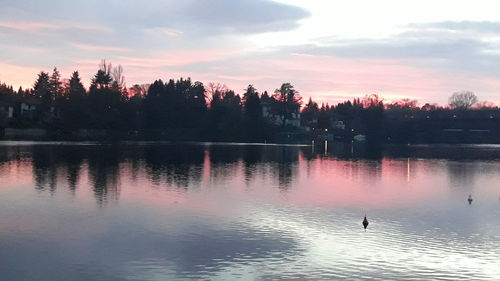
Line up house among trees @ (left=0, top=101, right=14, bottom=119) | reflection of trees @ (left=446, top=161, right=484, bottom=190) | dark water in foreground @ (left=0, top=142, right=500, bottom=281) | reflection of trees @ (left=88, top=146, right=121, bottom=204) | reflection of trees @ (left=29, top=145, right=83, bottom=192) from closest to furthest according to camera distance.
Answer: dark water in foreground @ (left=0, top=142, right=500, bottom=281)
reflection of trees @ (left=88, top=146, right=121, bottom=204)
reflection of trees @ (left=29, top=145, right=83, bottom=192)
reflection of trees @ (left=446, top=161, right=484, bottom=190)
house among trees @ (left=0, top=101, right=14, bottom=119)

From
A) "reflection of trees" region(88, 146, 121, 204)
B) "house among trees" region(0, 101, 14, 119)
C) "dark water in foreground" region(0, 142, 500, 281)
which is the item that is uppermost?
"house among trees" region(0, 101, 14, 119)

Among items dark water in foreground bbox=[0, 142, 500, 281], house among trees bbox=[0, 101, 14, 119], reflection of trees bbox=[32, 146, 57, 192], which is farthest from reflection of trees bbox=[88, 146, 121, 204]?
house among trees bbox=[0, 101, 14, 119]

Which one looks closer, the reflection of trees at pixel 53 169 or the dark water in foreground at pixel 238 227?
the dark water in foreground at pixel 238 227

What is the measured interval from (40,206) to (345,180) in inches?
1770

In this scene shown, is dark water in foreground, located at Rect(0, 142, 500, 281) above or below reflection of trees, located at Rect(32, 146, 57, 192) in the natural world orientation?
below

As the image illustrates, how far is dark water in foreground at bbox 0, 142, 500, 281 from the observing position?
28422mm

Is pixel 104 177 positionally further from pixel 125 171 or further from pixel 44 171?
pixel 44 171

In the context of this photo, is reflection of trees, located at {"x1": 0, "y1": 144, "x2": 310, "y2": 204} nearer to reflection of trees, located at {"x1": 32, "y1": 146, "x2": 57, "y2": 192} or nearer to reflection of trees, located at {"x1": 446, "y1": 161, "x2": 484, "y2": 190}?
reflection of trees, located at {"x1": 32, "y1": 146, "x2": 57, "y2": 192}

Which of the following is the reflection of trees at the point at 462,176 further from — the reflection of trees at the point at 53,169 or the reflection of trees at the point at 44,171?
the reflection of trees at the point at 44,171

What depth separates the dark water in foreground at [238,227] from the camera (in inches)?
1119

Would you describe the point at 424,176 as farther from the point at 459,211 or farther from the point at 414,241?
the point at 414,241

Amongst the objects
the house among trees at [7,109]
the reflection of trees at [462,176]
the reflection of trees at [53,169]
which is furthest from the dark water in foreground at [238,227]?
the house among trees at [7,109]

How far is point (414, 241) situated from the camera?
3625 centimetres

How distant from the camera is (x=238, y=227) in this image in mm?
39281
